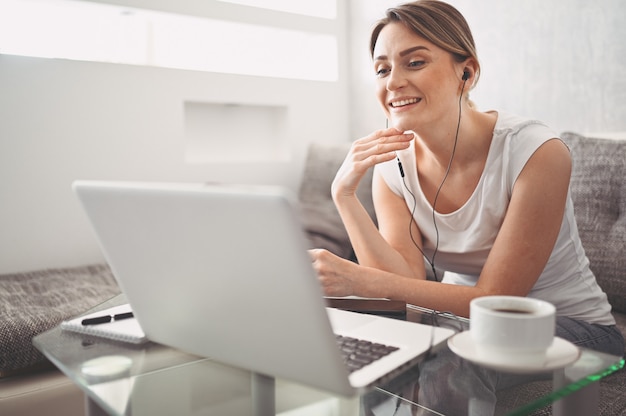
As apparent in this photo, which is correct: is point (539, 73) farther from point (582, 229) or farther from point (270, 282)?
point (270, 282)

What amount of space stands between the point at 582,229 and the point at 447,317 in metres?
1.04

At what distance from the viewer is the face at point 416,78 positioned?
141 cm

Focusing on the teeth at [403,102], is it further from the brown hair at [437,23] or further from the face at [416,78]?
the brown hair at [437,23]

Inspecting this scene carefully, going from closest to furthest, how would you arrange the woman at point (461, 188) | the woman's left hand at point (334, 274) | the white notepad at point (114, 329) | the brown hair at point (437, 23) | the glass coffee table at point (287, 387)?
the glass coffee table at point (287, 387) → the white notepad at point (114, 329) → the woman's left hand at point (334, 274) → the woman at point (461, 188) → the brown hair at point (437, 23)

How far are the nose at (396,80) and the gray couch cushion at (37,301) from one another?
1.04m

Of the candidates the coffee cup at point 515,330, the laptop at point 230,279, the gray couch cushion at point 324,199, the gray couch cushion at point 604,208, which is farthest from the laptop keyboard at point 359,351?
the gray couch cushion at point 324,199

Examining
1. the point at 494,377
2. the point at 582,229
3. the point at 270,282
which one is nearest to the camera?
the point at 270,282

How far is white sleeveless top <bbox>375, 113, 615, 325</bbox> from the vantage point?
1355mm

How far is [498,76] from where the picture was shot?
255cm

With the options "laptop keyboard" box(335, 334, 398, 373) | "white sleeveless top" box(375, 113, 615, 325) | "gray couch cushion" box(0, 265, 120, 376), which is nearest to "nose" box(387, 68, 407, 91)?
"white sleeveless top" box(375, 113, 615, 325)

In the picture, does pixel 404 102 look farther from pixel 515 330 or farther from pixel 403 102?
pixel 515 330

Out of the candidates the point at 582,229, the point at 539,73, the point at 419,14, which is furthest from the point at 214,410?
the point at 539,73

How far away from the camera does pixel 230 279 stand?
2.21 feet

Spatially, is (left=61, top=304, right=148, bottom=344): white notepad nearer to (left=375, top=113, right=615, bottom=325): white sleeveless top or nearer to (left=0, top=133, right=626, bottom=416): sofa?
(left=0, top=133, right=626, bottom=416): sofa
